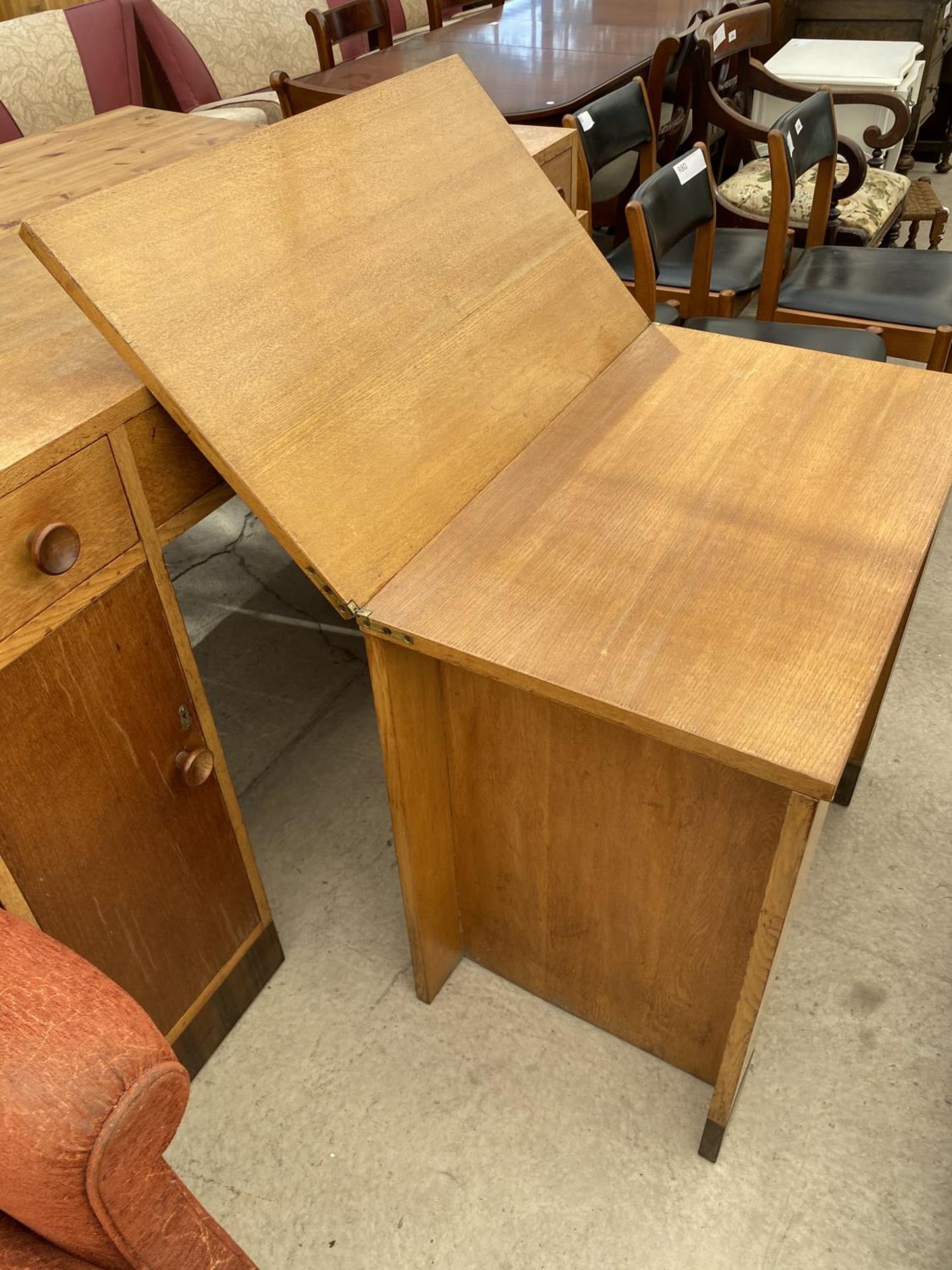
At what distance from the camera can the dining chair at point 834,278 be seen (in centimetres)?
207

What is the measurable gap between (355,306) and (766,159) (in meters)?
2.31

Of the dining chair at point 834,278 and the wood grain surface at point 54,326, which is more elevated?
the wood grain surface at point 54,326

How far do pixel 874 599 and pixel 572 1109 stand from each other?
807 millimetres

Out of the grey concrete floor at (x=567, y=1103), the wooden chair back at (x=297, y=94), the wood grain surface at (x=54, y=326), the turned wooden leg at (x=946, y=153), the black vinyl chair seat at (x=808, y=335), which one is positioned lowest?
the grey concrete floor at (x=567, y=1103)

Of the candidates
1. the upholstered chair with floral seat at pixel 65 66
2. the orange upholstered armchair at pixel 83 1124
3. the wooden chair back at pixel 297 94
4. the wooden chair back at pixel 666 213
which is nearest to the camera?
the orange upholstered armchair at pixel 83 1124

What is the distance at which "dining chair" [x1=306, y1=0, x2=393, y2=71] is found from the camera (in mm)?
3223

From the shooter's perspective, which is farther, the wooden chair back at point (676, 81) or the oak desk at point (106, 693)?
the wooden chair back at point (676, 81)

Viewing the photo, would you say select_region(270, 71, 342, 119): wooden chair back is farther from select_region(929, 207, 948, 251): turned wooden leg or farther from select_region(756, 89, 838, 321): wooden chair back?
select_region(929, 207, 948, 251): turned wooden leg

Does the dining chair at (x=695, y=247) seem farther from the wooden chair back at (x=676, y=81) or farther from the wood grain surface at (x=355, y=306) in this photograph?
the wooden chair back at (x=676, y=81)

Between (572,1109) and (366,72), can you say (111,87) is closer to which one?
(366,72)

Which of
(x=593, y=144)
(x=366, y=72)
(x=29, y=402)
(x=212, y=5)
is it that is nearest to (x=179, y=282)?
(x=29, y=402)

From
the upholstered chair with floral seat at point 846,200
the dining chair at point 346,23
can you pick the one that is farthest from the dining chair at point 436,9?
the upholstered chair with floral seat at point 846,200

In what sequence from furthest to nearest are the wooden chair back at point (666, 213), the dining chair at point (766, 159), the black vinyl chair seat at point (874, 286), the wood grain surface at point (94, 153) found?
the dining chair at point (766, 159)
the black vinyl chair seat at point (874, 286)
the wooden chair back at point (666, 213)
the wood grain surface at point (94, 153)

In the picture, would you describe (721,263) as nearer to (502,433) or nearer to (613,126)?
(613,126)
